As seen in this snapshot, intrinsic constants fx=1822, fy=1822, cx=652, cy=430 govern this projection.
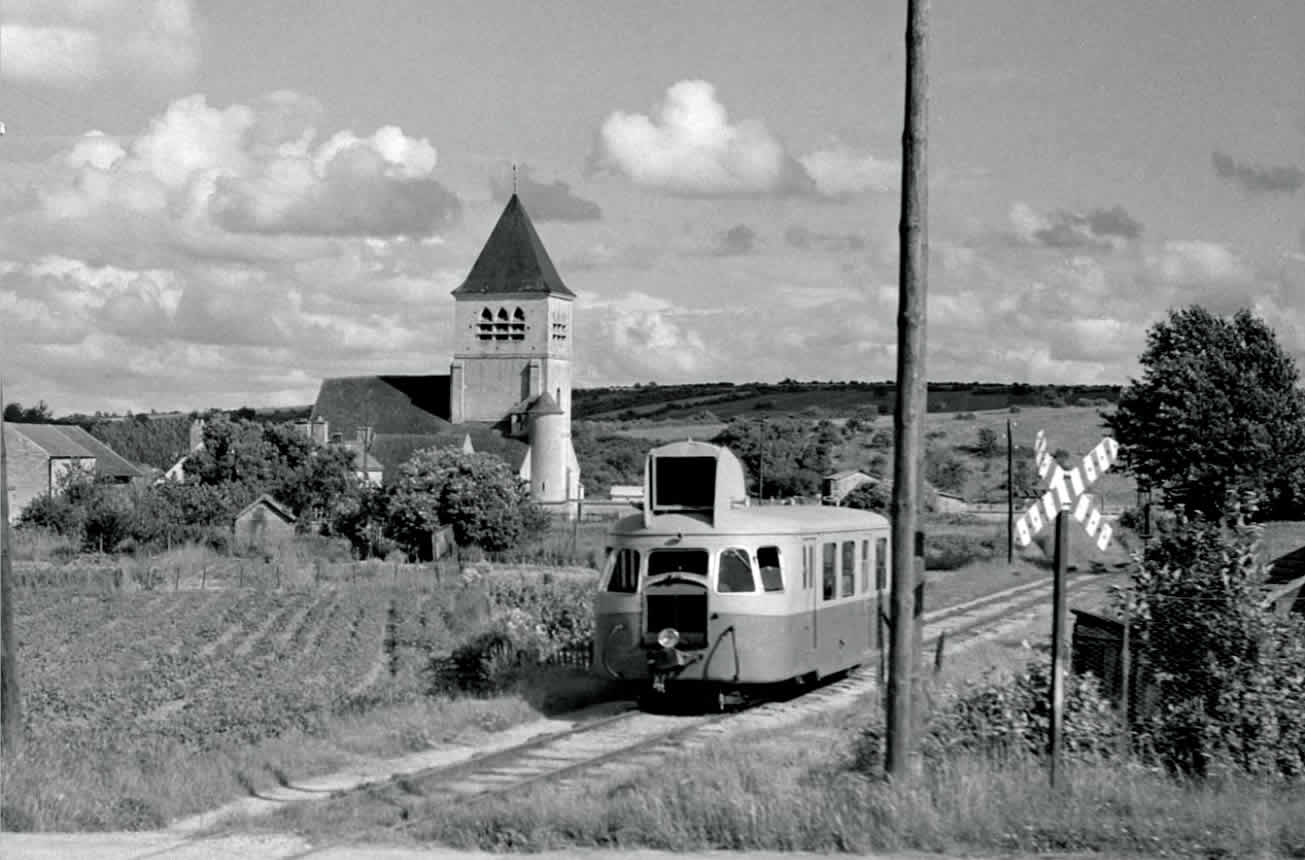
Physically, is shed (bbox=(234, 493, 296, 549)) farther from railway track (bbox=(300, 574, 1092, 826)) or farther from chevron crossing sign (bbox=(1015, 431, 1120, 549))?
chevron crossing sign (bbox=(1015, 431, 1120, 549))

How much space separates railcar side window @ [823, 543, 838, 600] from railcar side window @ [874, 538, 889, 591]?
8.55 ft

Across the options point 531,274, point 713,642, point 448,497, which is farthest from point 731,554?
point 531,274

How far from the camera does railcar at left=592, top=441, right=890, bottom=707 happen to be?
72.0 ft

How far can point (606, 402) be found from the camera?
195m

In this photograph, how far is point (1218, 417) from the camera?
62344 mm

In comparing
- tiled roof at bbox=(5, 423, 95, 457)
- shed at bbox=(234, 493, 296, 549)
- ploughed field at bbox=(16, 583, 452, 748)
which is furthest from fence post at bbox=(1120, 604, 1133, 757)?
tiled roof at bbox=(5, 423, 95, 457)

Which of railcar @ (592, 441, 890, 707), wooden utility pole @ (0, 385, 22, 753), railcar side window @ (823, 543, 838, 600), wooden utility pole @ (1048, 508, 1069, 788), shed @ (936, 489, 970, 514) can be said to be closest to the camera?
wooden utility pole @ (1048, 508, 1069, 788)

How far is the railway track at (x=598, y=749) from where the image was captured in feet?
55.7

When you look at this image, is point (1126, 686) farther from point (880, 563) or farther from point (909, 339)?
point (880, 563)

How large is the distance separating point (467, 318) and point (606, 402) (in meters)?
53.6

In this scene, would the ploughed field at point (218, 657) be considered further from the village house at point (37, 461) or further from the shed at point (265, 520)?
the village house at point (37, 461)

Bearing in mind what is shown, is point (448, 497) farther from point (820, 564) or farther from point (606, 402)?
point (606, 402)

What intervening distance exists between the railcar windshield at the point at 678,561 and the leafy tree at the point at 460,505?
167ft

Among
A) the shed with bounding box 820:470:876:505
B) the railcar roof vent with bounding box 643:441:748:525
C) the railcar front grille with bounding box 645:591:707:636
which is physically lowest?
the railcar front grille with bounding box 645:591:707:636
